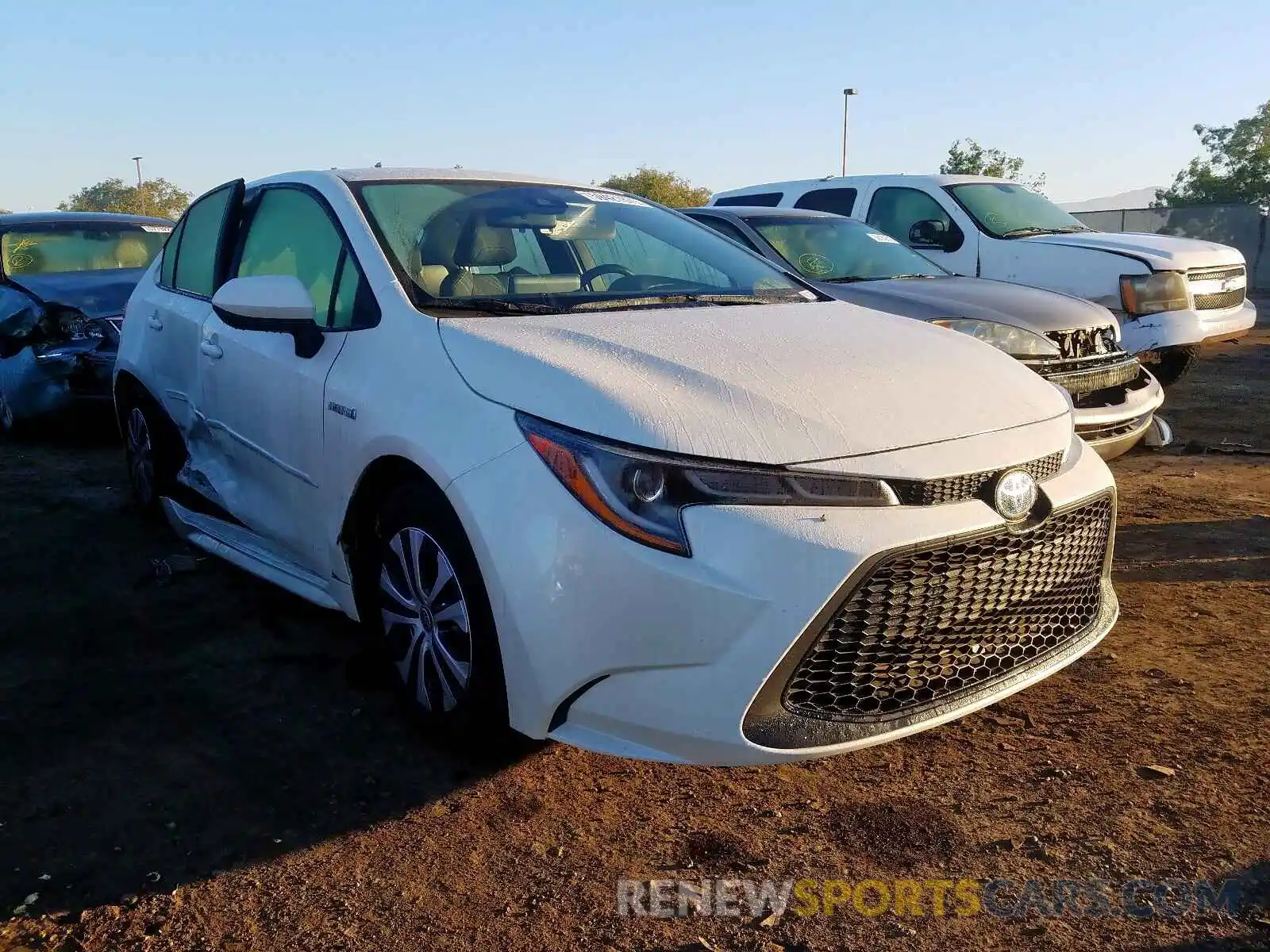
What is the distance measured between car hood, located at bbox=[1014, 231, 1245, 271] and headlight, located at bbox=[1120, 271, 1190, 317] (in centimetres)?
8

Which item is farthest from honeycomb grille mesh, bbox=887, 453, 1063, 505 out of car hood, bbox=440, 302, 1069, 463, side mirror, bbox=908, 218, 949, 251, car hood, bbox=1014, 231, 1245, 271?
side mirror, bbox=908, 218, 949, 251

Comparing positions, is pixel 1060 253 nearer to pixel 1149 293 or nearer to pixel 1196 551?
pixel 1149 293

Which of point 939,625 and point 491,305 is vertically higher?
point 491,305

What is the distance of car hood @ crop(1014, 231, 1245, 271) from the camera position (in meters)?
7.91

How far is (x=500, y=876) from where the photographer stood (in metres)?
2.46

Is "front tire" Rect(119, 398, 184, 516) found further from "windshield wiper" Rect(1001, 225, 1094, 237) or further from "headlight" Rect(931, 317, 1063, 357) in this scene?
"windshield wiper" Rect(1001, 225, 1094, 237)

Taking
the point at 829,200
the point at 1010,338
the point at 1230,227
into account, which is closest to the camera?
the point at 1010,338

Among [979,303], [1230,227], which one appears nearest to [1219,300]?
[979,303]

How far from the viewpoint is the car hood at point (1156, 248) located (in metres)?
7.91

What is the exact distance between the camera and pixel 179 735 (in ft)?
10.3

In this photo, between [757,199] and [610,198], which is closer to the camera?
[610,198]

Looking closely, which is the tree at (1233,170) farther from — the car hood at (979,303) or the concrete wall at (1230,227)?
the car hood at (979,303)

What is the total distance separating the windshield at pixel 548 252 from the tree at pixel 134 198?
52.1 m

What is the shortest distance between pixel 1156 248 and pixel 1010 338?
3402 mm
